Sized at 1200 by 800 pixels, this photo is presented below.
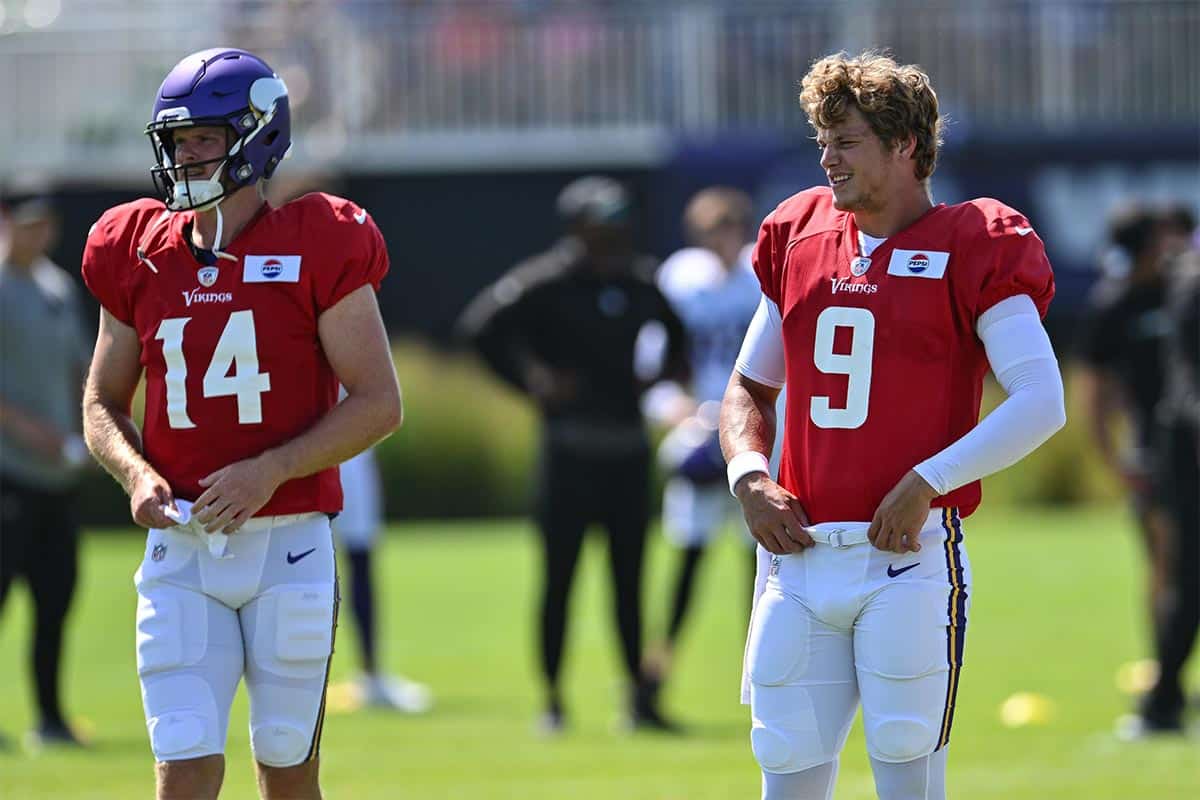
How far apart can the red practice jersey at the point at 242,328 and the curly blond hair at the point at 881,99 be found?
113 centimetres

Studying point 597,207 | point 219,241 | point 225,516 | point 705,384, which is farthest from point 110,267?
point 705,384

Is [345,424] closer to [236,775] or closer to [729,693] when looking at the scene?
[236,775]

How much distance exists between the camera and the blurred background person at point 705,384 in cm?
934

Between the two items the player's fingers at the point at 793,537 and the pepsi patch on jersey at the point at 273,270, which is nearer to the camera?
the player's fingers at the point at 793,537

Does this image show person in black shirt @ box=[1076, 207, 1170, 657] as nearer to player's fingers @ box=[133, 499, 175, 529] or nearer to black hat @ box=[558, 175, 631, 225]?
black hat @ box=[558, 175, 631, 225]

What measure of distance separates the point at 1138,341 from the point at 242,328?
522 cm

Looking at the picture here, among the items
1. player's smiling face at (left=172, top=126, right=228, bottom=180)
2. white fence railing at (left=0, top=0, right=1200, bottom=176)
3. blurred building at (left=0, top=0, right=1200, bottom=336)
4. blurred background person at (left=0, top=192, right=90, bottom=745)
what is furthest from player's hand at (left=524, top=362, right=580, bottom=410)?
white fence railing at (left=0, top=0, right=1200, bottom=176)

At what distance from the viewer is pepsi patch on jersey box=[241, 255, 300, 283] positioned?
4758 mm

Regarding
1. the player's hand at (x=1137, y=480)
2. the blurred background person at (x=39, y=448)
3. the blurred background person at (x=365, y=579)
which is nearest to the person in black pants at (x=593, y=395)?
the blurred background person at (x=365, y=579)

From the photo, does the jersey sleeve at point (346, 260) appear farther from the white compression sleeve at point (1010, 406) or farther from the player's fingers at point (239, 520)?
the white compression sleeve at point (1010, 406)

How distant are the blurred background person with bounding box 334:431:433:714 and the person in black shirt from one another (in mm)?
3333

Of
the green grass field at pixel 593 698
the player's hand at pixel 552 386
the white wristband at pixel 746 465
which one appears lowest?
the green grass field at pixel 593 698

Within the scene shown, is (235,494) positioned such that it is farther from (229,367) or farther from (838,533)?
(838,533)

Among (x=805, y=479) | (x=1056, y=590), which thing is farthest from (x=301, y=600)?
(x=1056, y=590)
